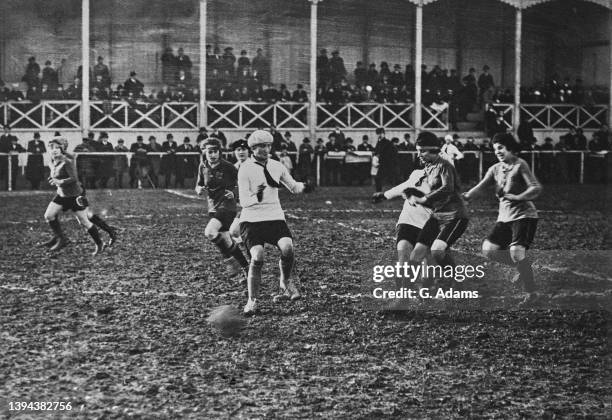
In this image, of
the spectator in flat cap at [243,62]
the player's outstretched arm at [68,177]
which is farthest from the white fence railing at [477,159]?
the player's outstretched arm at [68,177]

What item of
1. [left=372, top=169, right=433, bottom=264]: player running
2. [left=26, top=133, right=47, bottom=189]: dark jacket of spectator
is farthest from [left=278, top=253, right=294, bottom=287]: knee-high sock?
[left=26, top=133, right=47, bottom=189]: dark jacket of spectator

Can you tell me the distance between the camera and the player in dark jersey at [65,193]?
13.1 metres

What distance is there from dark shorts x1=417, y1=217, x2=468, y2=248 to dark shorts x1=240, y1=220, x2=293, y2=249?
4.41ft

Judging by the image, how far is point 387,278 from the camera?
1056cm

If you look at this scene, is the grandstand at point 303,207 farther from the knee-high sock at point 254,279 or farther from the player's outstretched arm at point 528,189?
the knee-high sock at point 254,279

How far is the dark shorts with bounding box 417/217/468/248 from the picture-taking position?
906cm

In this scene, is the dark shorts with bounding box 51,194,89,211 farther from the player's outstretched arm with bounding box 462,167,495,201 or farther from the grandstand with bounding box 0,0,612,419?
the player's outstretched arm with bounding box 462,167,495,201

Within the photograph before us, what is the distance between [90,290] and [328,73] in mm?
21721

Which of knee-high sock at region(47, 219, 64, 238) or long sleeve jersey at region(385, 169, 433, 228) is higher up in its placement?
long sleeve jersey at region(385, 169, 433, 228)

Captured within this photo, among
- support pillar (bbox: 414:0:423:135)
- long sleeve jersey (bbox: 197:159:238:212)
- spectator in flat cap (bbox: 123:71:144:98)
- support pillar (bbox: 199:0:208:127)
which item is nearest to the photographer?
long sleeve jersey (bbox: 197:159:238:212)

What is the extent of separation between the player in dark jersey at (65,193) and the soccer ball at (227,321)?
4909 millimetres

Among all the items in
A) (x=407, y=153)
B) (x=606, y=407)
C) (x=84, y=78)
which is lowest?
(x=606, y=407)

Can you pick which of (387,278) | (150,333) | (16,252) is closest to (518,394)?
(150,333)

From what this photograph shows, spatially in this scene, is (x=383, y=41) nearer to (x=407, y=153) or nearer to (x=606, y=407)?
(x=407, y=153)
